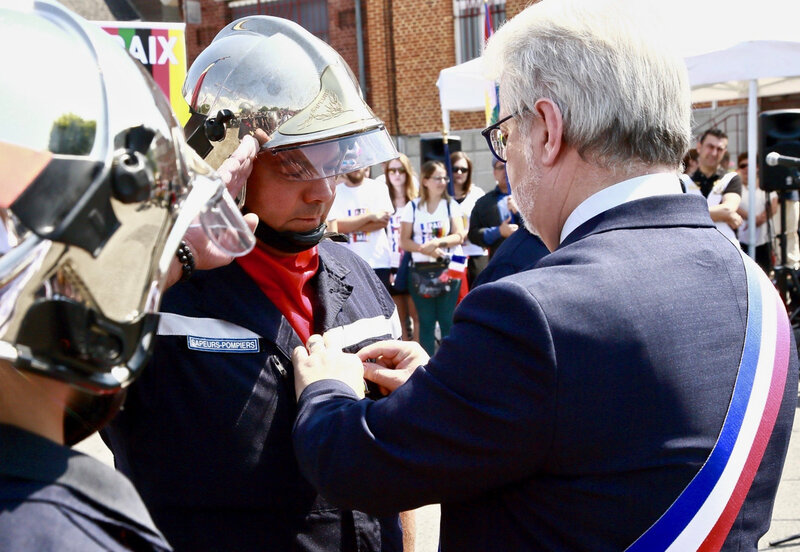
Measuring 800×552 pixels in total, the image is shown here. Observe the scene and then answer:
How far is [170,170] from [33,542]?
0.46 meters

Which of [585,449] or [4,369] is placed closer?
[4,369]

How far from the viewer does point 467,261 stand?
297 inches

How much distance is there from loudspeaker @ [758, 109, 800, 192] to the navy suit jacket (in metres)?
6.19

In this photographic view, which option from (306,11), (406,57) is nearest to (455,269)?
(406,57)

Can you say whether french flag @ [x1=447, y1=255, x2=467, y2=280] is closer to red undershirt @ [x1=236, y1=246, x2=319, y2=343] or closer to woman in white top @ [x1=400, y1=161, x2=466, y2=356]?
woman in white top @ [x1=400, y1=161, x2=466, y2=356]

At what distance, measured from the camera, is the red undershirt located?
192cm

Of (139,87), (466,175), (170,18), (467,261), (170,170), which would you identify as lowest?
(467,261)

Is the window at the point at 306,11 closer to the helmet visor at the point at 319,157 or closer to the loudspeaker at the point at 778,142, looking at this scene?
the loudspeaker at the point at 778,142

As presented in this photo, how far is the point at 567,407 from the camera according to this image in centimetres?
127

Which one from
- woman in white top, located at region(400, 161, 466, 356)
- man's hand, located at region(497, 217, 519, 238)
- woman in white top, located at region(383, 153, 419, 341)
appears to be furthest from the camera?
woman in white top, located at region(383, 153, 419, 341)

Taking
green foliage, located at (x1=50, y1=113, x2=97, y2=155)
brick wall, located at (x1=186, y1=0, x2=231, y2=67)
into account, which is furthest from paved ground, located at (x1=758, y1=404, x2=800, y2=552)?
brick wall, located at (x1=186, y1=0, x2=231, y2=67)

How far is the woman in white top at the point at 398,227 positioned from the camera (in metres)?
7.12

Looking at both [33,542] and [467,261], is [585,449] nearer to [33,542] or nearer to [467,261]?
[33,542]

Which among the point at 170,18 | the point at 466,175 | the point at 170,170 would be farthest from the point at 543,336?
the point at 170,18
